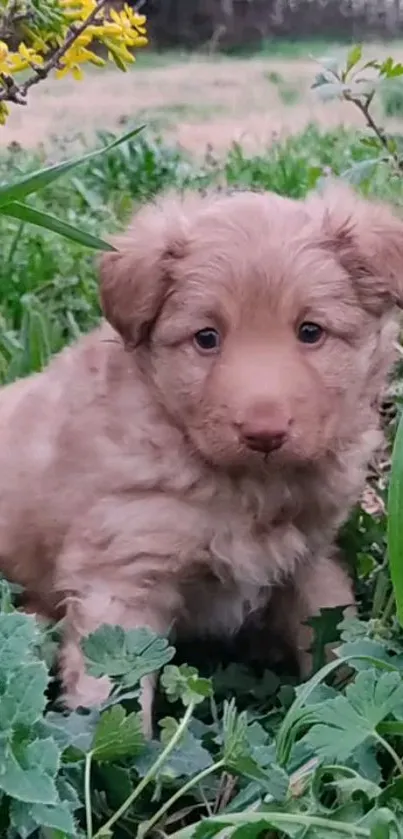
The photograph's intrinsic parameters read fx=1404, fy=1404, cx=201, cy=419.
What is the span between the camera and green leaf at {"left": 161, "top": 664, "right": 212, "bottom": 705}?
1.69 metres

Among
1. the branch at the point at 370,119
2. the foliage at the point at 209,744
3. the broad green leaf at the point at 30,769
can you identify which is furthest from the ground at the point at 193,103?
the broad green leaf at the point at 30,769

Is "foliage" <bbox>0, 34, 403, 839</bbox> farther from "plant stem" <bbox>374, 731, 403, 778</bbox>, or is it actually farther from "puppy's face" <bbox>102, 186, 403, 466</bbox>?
"puppy's face" <bbox>102, 186, 403, 466</bbox>

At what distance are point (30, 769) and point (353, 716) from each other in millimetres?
355

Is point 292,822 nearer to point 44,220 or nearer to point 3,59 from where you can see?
point 44,220

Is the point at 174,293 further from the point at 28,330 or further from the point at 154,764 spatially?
the point at 28,330

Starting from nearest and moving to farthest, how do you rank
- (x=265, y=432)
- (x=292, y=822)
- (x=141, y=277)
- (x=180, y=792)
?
(x=292, y=822) → (x=180, y=792) → (x=265, y=432) → (x=141, y=277)

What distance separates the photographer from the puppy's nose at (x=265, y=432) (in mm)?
1794

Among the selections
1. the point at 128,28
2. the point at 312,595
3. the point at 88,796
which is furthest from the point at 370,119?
the point at 88,796

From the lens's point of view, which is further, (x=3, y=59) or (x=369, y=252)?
(x=3, y=59)

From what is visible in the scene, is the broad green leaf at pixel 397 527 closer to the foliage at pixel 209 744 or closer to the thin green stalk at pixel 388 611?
the foliage at pixel 209 744

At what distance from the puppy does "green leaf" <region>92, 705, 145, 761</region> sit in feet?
1.12

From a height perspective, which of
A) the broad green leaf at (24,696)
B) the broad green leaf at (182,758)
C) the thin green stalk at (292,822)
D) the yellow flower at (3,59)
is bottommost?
the broad green leaf at (182,758)

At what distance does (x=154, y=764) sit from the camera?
64.6 inches

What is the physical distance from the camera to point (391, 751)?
154cm
